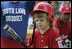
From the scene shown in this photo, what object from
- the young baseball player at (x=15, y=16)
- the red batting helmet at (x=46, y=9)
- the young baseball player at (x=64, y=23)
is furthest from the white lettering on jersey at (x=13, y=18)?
the young baseball player at (x=64, y=23)

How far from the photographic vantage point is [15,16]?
1.14 m

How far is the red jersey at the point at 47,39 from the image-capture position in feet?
4.12

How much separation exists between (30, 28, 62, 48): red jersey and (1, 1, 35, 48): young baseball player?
0.09 m

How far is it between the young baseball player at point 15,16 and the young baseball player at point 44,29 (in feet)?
0.18

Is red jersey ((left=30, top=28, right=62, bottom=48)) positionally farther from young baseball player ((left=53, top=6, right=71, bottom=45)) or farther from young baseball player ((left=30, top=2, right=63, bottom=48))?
young baseball player ((left=53, top=6, right=71, bottom=45))

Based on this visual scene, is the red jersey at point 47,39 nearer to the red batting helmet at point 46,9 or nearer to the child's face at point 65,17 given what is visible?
the red batting helmet at point 46,9

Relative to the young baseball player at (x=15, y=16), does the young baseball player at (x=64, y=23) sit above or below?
below

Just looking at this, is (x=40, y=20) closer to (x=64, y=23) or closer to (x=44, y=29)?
(x=44, y=29)

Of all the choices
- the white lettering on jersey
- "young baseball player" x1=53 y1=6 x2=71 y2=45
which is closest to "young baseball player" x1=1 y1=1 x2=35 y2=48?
the white lettering on jersey

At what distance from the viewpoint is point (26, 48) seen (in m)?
1.21

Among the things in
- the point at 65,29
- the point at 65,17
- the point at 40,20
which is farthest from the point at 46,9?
the point at 65,29

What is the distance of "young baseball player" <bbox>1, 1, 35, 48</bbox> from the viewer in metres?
1.11

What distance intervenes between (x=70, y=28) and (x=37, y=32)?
0.94 m

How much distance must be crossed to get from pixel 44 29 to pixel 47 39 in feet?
0.24
